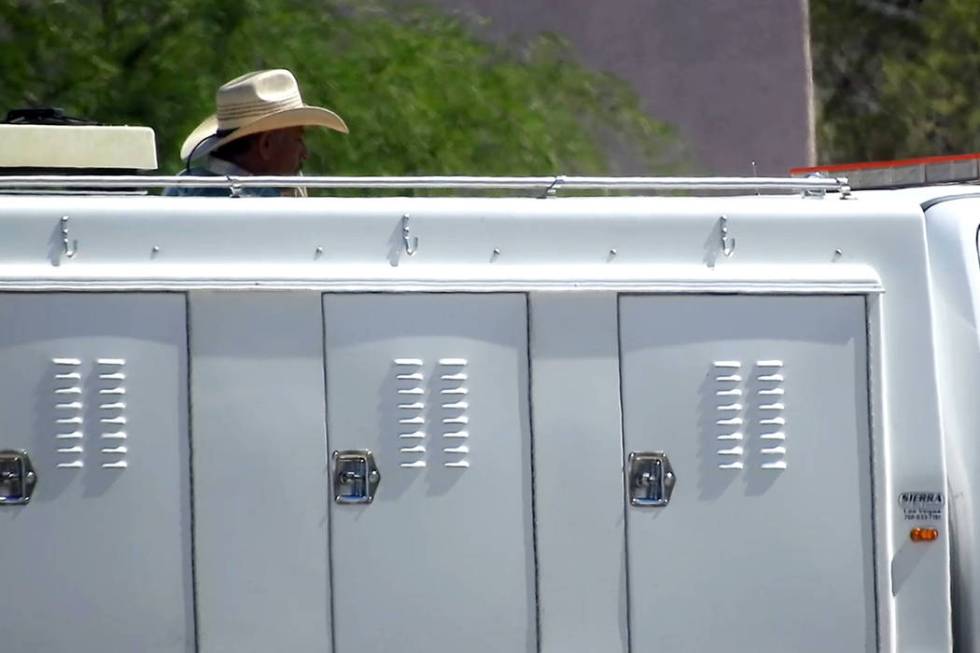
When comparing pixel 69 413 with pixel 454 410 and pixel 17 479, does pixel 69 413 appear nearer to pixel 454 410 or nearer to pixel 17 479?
pixel 17 479

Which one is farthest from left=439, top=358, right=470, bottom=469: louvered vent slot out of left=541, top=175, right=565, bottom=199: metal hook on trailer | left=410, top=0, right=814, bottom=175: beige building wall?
left=410, top=0, right=814, bottom=175: beige building wall

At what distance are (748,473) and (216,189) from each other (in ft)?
6.25

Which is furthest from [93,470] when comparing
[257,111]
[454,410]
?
[257,111]

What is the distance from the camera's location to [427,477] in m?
4.38

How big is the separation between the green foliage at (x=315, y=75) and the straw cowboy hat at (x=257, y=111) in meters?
2.78

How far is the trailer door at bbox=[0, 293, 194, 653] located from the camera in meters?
4.38

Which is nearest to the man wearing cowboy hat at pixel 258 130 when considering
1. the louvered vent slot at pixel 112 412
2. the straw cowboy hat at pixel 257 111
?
the straw cowboy hat at pixel 257 111

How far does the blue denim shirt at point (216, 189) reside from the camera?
5156mm

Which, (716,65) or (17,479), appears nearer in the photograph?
(17,479)

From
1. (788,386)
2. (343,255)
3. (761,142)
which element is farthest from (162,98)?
(761,142)

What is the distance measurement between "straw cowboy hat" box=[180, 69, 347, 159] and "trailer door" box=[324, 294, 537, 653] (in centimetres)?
126

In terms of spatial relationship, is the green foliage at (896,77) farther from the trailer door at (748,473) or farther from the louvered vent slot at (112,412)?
the louvered vent slot at (112,412)

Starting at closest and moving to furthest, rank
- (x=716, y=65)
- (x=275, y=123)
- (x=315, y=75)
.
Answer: (x=275, y=123) < (x=315, y=75) < (x=716, y=65)

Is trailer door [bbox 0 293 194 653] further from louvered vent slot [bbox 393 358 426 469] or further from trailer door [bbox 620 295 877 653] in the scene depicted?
trailer door [bbox 620 295 877 653]
